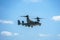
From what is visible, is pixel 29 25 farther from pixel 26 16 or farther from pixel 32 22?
pixel 26 16

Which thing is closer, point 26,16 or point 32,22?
point 32,22

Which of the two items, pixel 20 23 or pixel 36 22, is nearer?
pixel 36 22

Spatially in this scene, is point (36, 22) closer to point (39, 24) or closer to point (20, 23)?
point (39, 24)

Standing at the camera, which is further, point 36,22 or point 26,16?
point 26,16

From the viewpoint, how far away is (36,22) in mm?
111375

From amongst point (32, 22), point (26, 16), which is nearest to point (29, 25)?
point (32, 22)

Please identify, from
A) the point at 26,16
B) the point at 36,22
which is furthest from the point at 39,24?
the point at 26,16

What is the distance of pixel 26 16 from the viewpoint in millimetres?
120250

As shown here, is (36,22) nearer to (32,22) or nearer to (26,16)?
(32,22)

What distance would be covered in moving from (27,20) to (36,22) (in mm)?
6535

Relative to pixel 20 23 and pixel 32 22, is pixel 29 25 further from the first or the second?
pixel 20 23

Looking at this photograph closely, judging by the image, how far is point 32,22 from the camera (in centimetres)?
11138

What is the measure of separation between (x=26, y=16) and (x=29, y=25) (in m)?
11.2

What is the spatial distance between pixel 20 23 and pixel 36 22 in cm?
1232
